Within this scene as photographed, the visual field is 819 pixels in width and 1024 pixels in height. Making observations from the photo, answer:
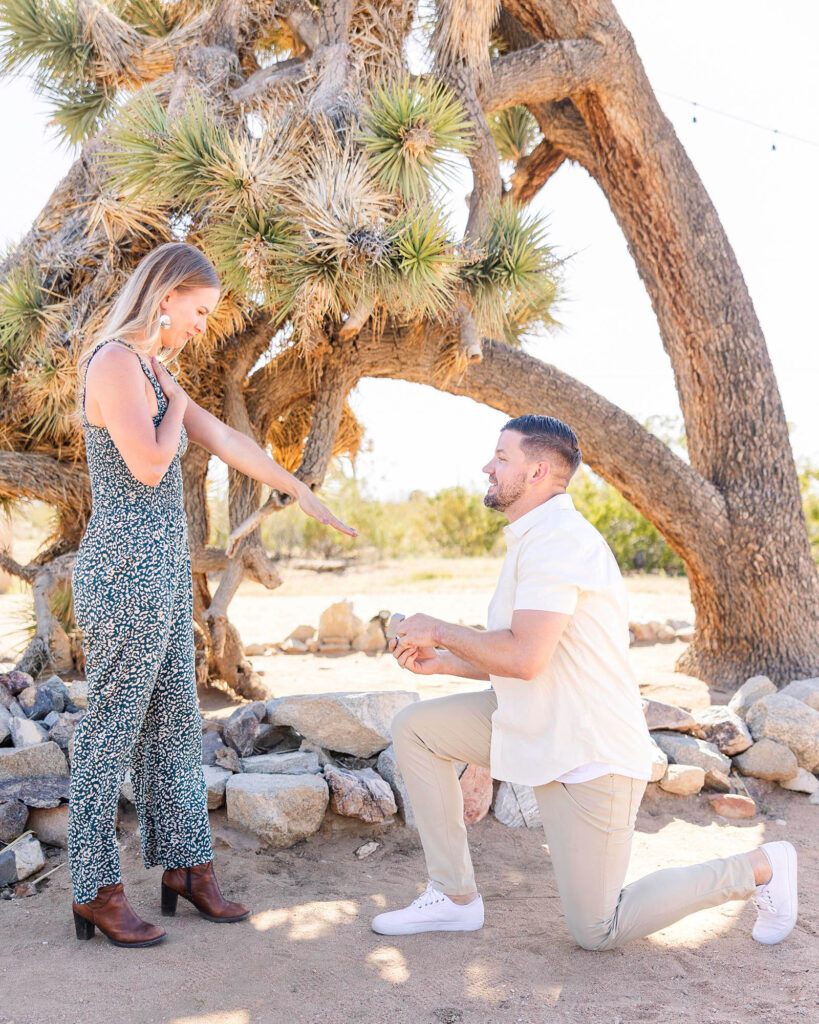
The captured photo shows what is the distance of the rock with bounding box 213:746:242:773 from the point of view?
3.39m

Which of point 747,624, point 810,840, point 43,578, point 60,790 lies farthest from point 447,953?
point 747,624

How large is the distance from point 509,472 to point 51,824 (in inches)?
77.9

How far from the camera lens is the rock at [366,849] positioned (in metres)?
3.13

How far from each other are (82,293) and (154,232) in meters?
0.46

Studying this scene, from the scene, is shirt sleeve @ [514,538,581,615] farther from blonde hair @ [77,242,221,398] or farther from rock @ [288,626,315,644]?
rock @ [288,626,315,644]

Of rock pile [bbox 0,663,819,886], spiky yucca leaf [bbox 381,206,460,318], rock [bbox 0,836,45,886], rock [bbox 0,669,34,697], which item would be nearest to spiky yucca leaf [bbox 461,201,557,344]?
spiky yucca leaf [bbox 381,206,460,318]

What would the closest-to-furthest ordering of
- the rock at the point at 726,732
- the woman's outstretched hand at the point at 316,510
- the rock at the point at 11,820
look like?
the woman's outstretched hand at the point at 316,510, the rock at the point at 11,820, the rock at the point at 726,732

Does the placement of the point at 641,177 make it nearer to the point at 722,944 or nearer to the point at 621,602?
the point at 621,602

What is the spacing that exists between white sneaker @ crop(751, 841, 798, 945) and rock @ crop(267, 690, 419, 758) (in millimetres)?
1507

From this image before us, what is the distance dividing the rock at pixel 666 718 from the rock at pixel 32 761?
8.15 feet

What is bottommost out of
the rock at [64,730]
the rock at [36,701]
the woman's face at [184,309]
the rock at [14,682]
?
the rock at [64,730]

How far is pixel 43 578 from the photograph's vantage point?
4.79m

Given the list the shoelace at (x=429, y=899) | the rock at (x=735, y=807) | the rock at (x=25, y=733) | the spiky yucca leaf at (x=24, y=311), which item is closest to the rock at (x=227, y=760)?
the rock at (x=25, y=733)

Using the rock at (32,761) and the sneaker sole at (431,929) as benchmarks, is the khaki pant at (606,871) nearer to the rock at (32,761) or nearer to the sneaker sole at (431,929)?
the sneaker sole at (431,929)
